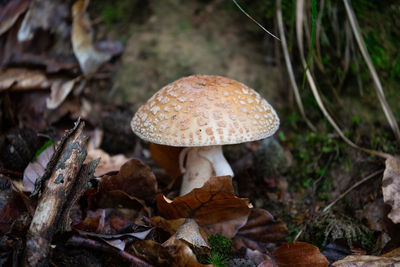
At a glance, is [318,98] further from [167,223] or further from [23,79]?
[23,79]

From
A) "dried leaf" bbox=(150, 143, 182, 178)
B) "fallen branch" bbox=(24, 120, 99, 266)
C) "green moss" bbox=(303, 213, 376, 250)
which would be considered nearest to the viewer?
"fallen branch" bbox=(24, 120, 99, 266)

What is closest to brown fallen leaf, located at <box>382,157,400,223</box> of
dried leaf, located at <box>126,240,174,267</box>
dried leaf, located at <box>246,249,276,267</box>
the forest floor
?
the forest floor

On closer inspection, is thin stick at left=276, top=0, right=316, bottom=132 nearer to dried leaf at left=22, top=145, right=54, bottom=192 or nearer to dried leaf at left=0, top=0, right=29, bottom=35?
dried leaf at left=22, top=145, right=54, bottom=192

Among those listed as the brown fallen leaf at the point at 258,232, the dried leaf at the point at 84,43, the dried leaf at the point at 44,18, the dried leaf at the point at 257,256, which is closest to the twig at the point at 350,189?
the brown fallen leaf at the point at 258,232

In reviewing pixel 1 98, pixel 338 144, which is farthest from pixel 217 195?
pixel 1 98

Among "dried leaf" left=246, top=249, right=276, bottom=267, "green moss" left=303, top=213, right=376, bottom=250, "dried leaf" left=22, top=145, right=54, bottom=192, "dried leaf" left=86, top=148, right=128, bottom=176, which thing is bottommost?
"green moss" left=303, top=213, right=376, bottom=250

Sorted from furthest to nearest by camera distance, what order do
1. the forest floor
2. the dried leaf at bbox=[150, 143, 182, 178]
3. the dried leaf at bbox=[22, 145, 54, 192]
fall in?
the dried leaf at bbox=[150, 143, 182, 178], the dried leaf at bbox=[22, 145, 54, 192], the forest floor
